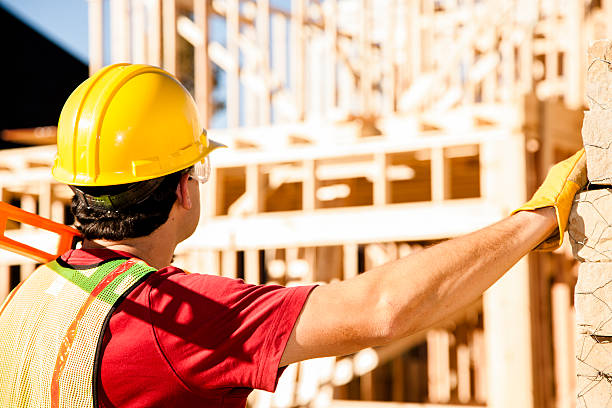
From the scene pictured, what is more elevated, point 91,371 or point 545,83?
point 545,83

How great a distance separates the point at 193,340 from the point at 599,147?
1.22m

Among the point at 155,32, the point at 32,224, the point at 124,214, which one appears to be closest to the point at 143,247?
the point at 124,214

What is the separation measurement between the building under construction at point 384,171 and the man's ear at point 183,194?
3.20 meters

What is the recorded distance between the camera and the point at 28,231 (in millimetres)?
6789

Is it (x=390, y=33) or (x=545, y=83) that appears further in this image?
(x=545, y=83)

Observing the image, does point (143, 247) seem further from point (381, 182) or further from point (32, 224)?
point (381, 182)

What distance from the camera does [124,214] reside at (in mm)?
2070

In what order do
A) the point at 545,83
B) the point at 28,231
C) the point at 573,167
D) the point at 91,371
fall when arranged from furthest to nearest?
the point at 545,83, the point at 28,231, the point at 573,167, the point at 91,371

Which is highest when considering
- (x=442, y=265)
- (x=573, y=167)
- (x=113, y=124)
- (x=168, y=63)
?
(x=168, y=63)

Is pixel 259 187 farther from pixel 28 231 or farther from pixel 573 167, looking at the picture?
pixel 573 167

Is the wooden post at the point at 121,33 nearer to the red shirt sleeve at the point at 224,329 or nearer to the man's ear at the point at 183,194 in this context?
the man's ear at the point at 183,194

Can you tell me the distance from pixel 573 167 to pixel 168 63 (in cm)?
534

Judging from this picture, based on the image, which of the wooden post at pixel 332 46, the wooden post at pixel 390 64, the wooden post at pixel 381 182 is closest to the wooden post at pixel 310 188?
the wooden post at pixel 381 182

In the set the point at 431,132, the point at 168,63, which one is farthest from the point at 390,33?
the point at 431,132
